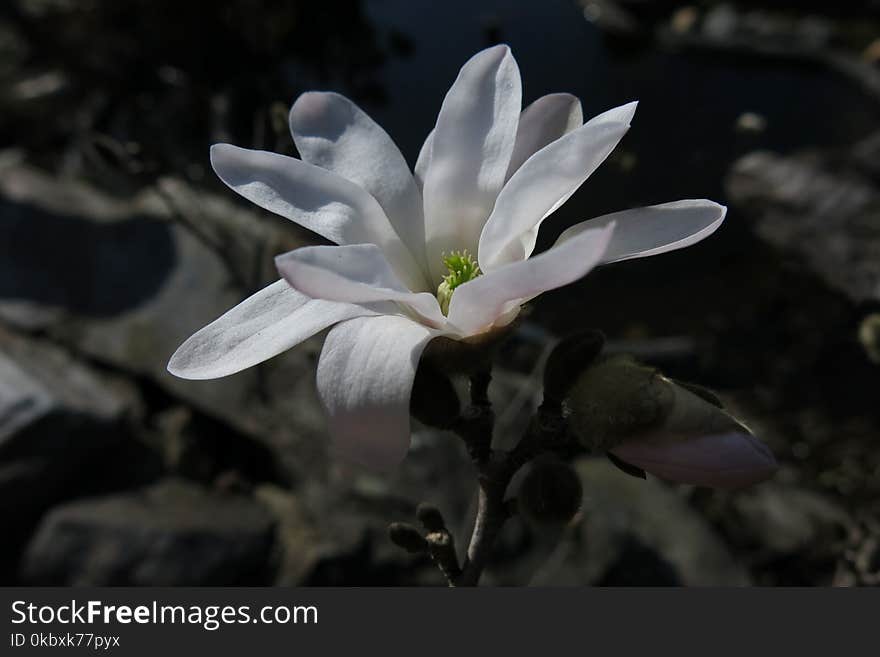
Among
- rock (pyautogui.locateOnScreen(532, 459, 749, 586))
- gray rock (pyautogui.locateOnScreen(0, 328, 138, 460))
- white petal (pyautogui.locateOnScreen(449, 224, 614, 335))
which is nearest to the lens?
white petal (pyautogui.locateOnScreen(449, 224, 614, 335))

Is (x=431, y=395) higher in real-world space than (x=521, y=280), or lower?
lower

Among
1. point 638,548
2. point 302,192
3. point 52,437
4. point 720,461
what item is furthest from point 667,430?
point 52,437

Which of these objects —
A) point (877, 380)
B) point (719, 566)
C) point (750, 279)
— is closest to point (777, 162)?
point (750, 279)

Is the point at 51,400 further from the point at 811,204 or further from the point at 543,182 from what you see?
the point at 811,204

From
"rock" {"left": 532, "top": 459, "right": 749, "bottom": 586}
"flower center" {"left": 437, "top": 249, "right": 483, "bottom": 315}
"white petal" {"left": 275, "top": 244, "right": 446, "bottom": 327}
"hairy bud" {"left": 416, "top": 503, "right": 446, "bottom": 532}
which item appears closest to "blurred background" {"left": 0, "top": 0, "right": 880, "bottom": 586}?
"rock" {"left": 532, "top": 459, "right": 749, "bottom": 586}

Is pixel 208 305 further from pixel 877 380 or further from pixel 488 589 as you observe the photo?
pixel 877 380

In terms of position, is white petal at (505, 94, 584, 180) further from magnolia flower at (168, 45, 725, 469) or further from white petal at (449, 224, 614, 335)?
white petal at (449, 224, 614, 335)
